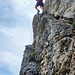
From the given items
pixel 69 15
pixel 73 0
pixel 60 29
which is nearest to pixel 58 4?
pixel 73 0

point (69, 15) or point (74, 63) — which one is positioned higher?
point (69, 15)

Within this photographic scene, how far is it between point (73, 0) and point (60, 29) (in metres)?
8.05

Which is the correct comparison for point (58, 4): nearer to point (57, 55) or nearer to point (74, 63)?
point (57, 55)

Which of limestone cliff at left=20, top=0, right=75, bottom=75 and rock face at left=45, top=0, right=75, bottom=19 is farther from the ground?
rock face at left=45, top=0, right=75, bottom=19

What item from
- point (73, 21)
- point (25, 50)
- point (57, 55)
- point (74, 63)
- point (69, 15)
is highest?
point (25, 50)

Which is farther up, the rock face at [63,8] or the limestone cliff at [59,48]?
the rock face at [63,8]

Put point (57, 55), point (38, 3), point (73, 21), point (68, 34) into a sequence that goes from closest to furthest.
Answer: point (57, 55) < point (68, 34) < point (73, 21) < point (38, 3)

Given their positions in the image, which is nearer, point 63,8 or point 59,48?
point 59,48

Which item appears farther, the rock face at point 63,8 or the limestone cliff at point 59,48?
the rock face at point 63,8

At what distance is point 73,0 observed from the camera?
26.0 m

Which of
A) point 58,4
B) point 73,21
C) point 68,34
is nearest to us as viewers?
point 68,34

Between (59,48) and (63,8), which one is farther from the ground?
(63,8)

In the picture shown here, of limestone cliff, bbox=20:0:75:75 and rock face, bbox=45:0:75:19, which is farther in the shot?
rock face, bbox=45:0:75:19

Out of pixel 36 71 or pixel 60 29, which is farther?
pixel 36 71
